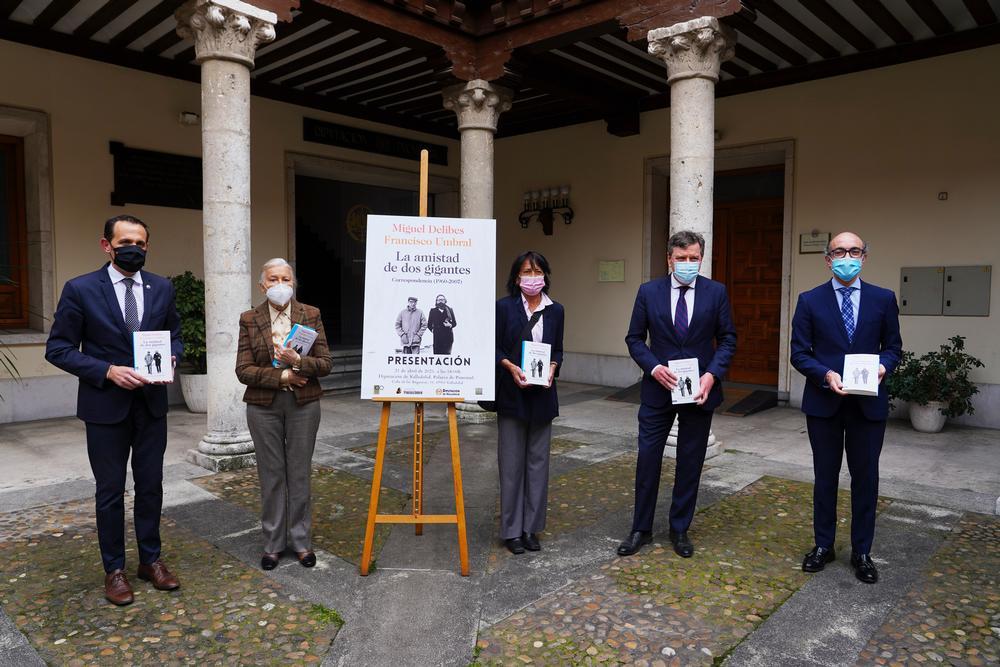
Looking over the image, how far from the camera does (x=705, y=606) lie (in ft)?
10.6

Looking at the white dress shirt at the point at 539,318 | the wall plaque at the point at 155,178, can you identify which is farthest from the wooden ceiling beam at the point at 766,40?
the wall plaque at the point at 155,178

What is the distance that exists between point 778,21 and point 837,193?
228 centimetres

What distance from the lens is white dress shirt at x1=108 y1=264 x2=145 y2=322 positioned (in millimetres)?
3252

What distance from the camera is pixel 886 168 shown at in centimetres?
782

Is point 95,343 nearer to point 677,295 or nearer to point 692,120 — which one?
point 677,295

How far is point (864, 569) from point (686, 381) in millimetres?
1234

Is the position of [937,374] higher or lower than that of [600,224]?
lower

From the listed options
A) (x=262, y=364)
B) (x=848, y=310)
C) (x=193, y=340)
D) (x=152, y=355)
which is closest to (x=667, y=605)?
(x=848, y=310)

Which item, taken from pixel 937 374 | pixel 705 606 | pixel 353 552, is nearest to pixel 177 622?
pixel 353 552

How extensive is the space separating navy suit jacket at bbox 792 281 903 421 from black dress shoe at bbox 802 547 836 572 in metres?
0.71

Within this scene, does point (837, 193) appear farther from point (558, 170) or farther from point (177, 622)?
point (177, 622)

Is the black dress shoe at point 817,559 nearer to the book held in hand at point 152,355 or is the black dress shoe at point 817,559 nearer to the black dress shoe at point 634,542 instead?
the black dress shoe at point 634,542

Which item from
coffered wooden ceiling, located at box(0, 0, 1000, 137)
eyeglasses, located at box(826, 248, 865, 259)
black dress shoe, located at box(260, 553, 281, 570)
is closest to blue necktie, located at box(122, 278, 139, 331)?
black dress shoe, located at box(260, 553, 281, 570)

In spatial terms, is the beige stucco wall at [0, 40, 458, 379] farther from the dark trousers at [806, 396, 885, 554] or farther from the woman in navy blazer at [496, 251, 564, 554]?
the dark trousers at [806, 396, 885, 554]
